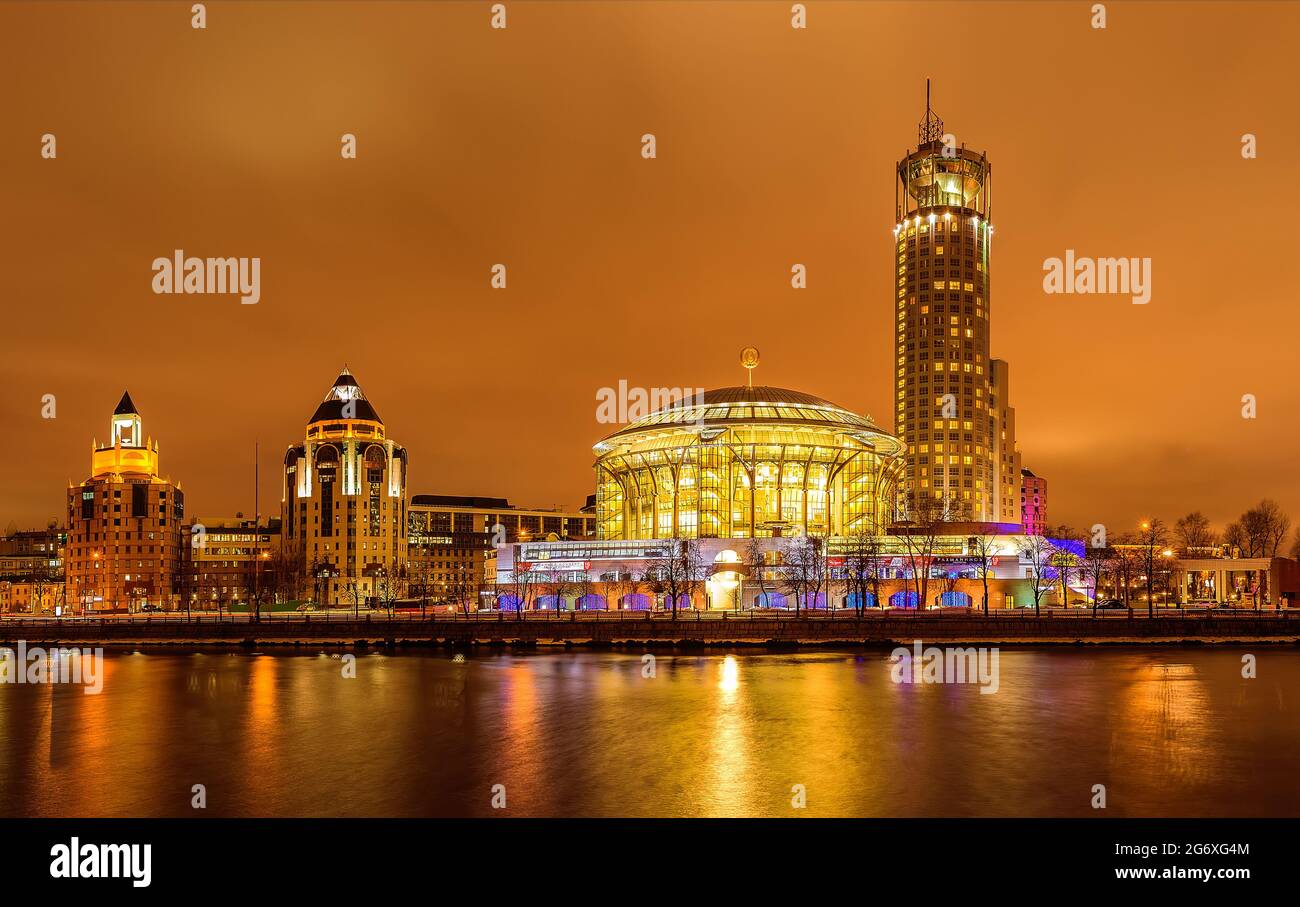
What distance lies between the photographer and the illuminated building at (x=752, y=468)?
14725cm

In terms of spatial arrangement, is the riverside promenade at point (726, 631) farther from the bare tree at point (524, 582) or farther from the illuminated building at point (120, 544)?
the illuminated building at point (120, 544)

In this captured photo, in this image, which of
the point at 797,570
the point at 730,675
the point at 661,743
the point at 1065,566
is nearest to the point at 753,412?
the point at 797,570

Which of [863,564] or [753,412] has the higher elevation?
[753,412]

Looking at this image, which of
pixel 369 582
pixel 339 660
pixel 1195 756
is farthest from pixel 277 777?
pixel 369 582

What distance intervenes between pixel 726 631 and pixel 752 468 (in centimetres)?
5890

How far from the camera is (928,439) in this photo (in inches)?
7721

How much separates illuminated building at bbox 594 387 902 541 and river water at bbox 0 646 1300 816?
265 ft

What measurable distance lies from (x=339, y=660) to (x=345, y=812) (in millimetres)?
49545

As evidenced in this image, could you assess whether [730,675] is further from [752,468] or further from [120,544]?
[120,544]

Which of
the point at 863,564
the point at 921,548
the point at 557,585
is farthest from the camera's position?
the point at 557,585

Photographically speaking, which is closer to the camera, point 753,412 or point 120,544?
point 753,412

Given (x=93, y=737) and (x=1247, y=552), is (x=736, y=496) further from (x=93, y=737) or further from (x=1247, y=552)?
(x=93, y=737)

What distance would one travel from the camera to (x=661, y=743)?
137 feet
